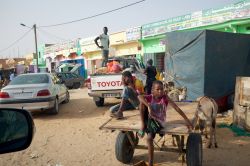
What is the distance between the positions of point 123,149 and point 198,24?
12.8 metres

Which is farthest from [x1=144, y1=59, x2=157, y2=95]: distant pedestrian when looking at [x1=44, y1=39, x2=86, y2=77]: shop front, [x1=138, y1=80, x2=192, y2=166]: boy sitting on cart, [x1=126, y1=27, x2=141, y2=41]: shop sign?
[x1=44, y1=39, x2=86, y2=77]: shop front

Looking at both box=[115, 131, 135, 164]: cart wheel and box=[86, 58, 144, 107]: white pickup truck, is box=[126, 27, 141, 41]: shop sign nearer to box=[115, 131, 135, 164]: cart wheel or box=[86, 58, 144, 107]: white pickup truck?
box=[86, 58, 144, 107]: white pickup truck

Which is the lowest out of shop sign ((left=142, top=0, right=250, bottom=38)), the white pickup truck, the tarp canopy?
the white pickup truck

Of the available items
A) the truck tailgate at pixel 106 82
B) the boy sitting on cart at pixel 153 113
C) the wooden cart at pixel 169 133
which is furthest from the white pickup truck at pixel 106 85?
the boy sitting on cart at pixel 153 113

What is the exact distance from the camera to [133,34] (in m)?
22.5

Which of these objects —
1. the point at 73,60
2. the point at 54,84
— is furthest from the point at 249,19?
the point at 73,60

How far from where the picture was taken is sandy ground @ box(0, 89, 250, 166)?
538cm

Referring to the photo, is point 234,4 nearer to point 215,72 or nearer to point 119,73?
point 215,72

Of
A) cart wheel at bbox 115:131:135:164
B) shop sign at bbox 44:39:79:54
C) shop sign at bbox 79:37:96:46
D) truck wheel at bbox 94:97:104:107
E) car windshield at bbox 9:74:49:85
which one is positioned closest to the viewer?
cart wheel at bbox 115:131:135:164

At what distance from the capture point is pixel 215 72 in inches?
378

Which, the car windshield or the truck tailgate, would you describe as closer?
the car windshield

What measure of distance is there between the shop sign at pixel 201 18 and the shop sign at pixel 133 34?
641mm

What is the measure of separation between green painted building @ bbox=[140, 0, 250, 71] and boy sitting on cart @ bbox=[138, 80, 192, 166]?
6640mm

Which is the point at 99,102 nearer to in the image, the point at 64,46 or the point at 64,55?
the point at 64,55
